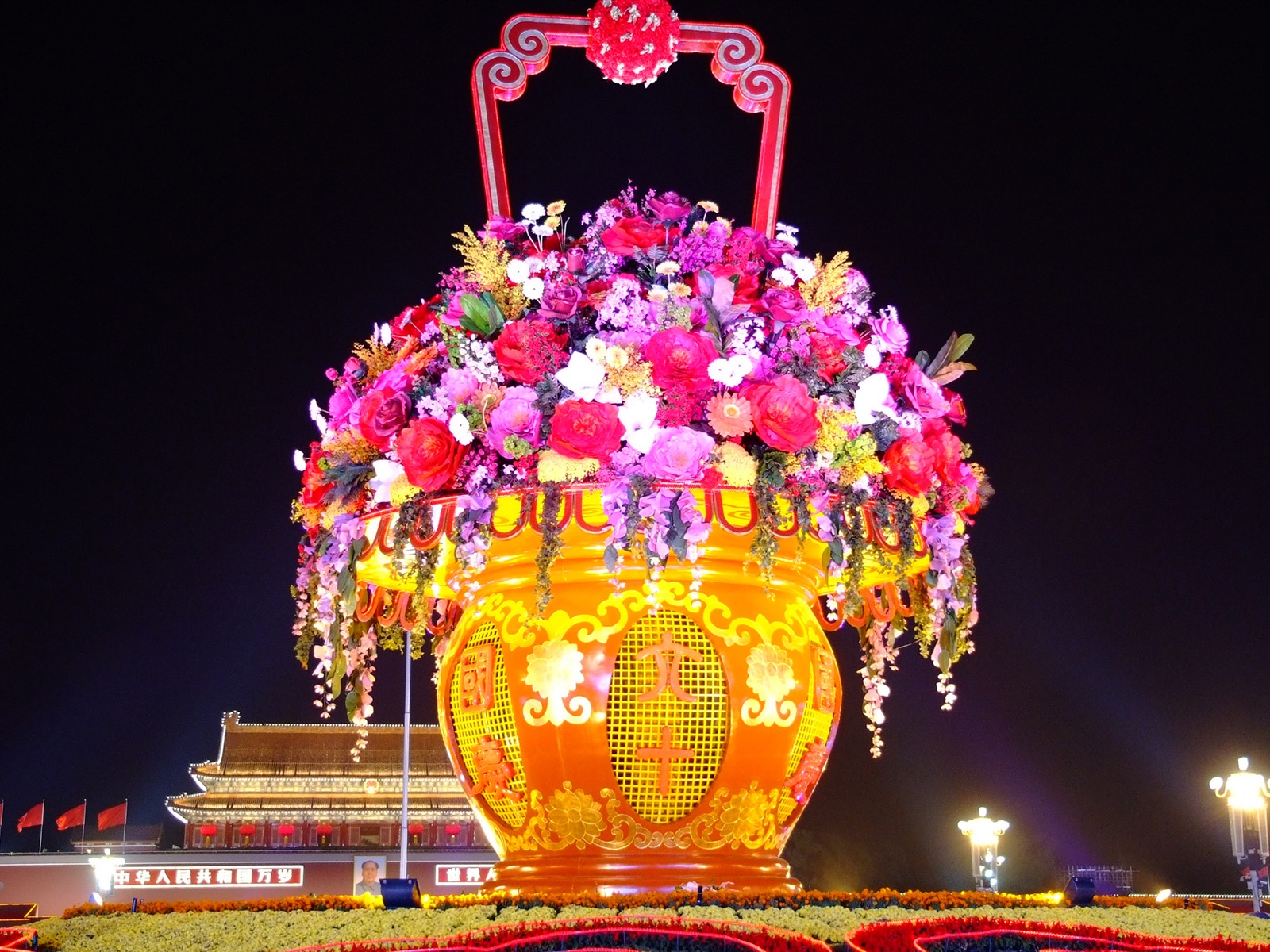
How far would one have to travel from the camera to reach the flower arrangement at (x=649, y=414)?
8.24ft

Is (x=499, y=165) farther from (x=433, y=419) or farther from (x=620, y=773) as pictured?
(x=620, y=773)

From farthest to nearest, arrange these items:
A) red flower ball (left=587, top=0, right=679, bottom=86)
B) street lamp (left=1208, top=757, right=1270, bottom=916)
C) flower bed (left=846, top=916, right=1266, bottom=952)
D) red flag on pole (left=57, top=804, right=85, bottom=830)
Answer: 1. red flag on pole (left=57, top=804, right=85, bottom=830)
2. street lamp (left=1208, top=757, right=1270, bottom=916)
3. red flower ball (left=587, top=0, right=679, bottom=86)
4. flower bed (left=846, top=916, right=1266, bottom=952)

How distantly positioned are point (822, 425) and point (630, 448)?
399 millimetres

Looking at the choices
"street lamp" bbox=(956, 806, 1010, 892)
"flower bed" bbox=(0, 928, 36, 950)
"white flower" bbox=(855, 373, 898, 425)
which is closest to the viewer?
"flower bed" bbox=(0, 928, 36, 950)

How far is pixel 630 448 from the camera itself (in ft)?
8.32

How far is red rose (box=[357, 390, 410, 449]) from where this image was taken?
2.74m

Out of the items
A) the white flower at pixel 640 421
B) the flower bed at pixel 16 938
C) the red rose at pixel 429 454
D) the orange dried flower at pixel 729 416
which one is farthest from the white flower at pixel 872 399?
the flower bed at pixel 16 938

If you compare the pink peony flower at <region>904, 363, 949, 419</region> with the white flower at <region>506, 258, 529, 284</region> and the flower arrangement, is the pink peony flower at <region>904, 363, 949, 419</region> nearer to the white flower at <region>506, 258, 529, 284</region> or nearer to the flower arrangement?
the flower arrangement

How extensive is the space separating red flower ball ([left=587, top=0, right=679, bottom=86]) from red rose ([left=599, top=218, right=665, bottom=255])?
0.62 meters

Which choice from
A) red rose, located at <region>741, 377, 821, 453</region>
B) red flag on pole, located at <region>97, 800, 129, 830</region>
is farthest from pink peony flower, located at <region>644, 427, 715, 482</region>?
red flag on pole, located at <region>97, 800, 129, 830</region>

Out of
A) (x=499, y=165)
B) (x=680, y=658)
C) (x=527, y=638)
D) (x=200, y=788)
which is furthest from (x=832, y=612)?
(x=200, y=788)

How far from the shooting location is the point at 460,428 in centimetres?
261

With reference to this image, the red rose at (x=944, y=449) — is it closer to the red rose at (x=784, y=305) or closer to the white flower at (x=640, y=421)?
the red rose at (x=784, y=305)

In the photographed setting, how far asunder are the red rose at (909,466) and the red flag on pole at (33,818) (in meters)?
20.0
